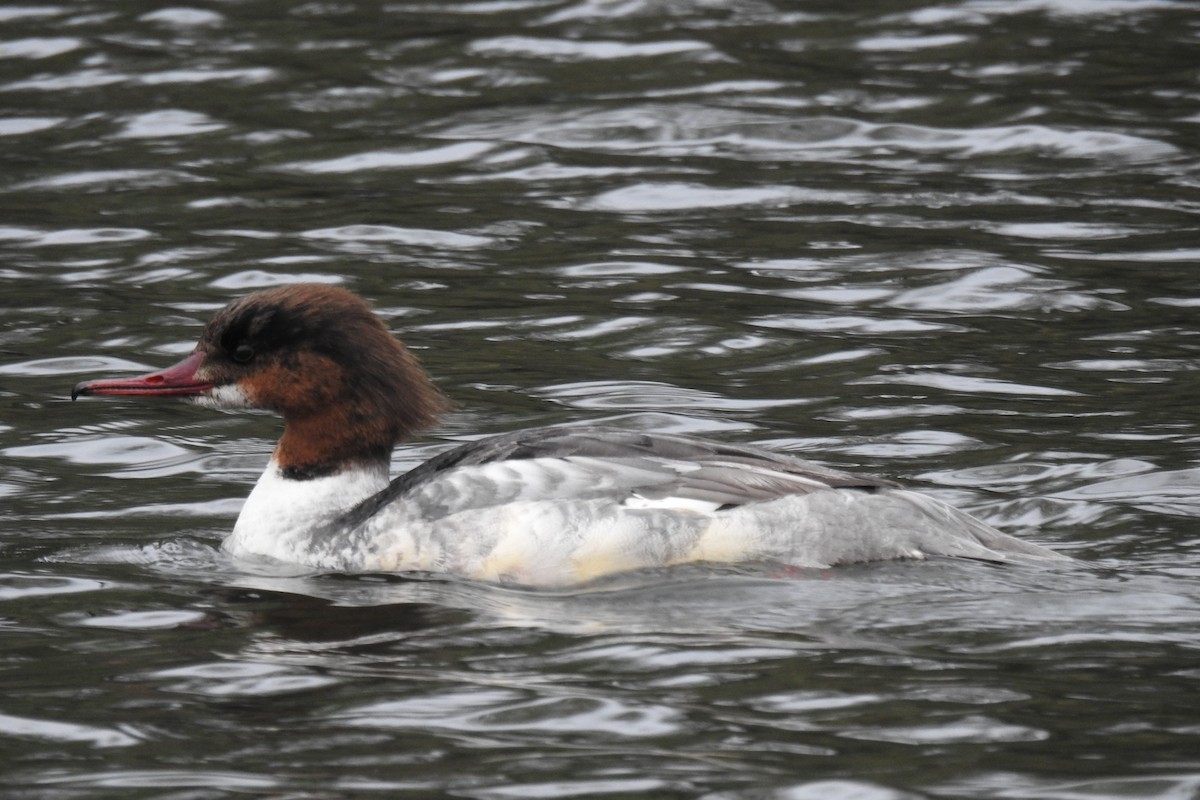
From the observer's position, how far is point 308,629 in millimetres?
6426

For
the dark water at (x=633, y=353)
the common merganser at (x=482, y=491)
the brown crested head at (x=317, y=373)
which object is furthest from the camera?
the brown crested head at (x=317, y=373)

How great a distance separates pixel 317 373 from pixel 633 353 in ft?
9.02

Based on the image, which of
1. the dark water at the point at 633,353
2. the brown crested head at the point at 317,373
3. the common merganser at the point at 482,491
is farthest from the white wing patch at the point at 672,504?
the brown crested head at the point at 317,373

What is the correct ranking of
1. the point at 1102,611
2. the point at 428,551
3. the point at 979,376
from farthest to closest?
1. the point at 979,376
2. the point at 428,551
3. the point at 1102,611

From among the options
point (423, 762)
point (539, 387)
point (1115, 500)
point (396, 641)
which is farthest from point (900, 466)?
point (423, 762)

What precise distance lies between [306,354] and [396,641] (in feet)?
5.25

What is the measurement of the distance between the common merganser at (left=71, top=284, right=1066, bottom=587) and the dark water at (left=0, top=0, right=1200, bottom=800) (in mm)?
146

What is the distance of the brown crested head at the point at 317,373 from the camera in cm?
744

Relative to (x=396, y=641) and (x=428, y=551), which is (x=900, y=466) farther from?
(x=396, y=641)

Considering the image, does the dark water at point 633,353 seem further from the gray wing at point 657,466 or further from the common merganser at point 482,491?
the gray wing at point 657,466

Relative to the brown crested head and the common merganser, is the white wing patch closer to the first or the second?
the common merganser

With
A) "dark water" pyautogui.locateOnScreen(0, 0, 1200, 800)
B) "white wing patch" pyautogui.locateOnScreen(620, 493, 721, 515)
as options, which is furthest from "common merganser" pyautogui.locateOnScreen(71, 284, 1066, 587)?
"dark water" pyautogui.locateOnScreen(0, 0, 1200, 800)

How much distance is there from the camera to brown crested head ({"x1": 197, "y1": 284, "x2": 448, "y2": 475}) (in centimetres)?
744

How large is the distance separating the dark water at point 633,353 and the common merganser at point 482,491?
15 cm
